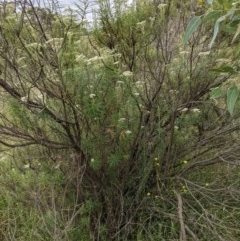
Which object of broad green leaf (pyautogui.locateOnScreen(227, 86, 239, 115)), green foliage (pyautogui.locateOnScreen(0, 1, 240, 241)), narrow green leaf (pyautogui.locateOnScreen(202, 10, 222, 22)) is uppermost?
narrow green leaf (pyautogui.locateOnScreen(202, 10, 222, 22))

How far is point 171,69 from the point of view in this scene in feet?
8.64

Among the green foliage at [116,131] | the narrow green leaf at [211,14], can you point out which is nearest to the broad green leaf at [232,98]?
the narrow green leaf at [211,14]

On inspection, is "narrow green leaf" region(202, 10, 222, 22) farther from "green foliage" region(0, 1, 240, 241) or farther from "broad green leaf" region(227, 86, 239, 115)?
"green foliage" region(0, 1, 240, 241)

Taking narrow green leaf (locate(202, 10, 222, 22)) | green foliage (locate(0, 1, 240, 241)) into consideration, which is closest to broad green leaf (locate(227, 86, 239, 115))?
narrow green leaf (locate(202, 10, 222, 22))

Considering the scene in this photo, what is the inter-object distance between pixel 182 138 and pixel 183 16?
75 cm

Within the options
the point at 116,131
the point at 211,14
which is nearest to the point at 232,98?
the point at 211,14

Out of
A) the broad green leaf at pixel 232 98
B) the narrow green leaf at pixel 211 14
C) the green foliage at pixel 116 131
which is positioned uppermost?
the narrow green leaf at pixel 211 14

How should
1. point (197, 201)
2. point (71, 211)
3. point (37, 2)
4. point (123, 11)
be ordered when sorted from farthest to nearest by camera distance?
point (123, 11), point (71, 211), point (197, 201), point (37, 2)

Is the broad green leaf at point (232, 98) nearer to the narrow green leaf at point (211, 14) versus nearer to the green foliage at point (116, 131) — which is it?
the narrow green leaf at point (211, 14)

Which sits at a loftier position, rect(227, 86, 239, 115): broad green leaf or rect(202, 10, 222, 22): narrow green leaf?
rect(202, 10, 222, 22): narrow green leaf

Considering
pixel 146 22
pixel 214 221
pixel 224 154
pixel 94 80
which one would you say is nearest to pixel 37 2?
pixel 94 80

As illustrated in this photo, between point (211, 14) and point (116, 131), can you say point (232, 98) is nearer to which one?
point (211, 14)

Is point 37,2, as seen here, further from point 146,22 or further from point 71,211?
point 71,211

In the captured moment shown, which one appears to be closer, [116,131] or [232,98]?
[232,98]
